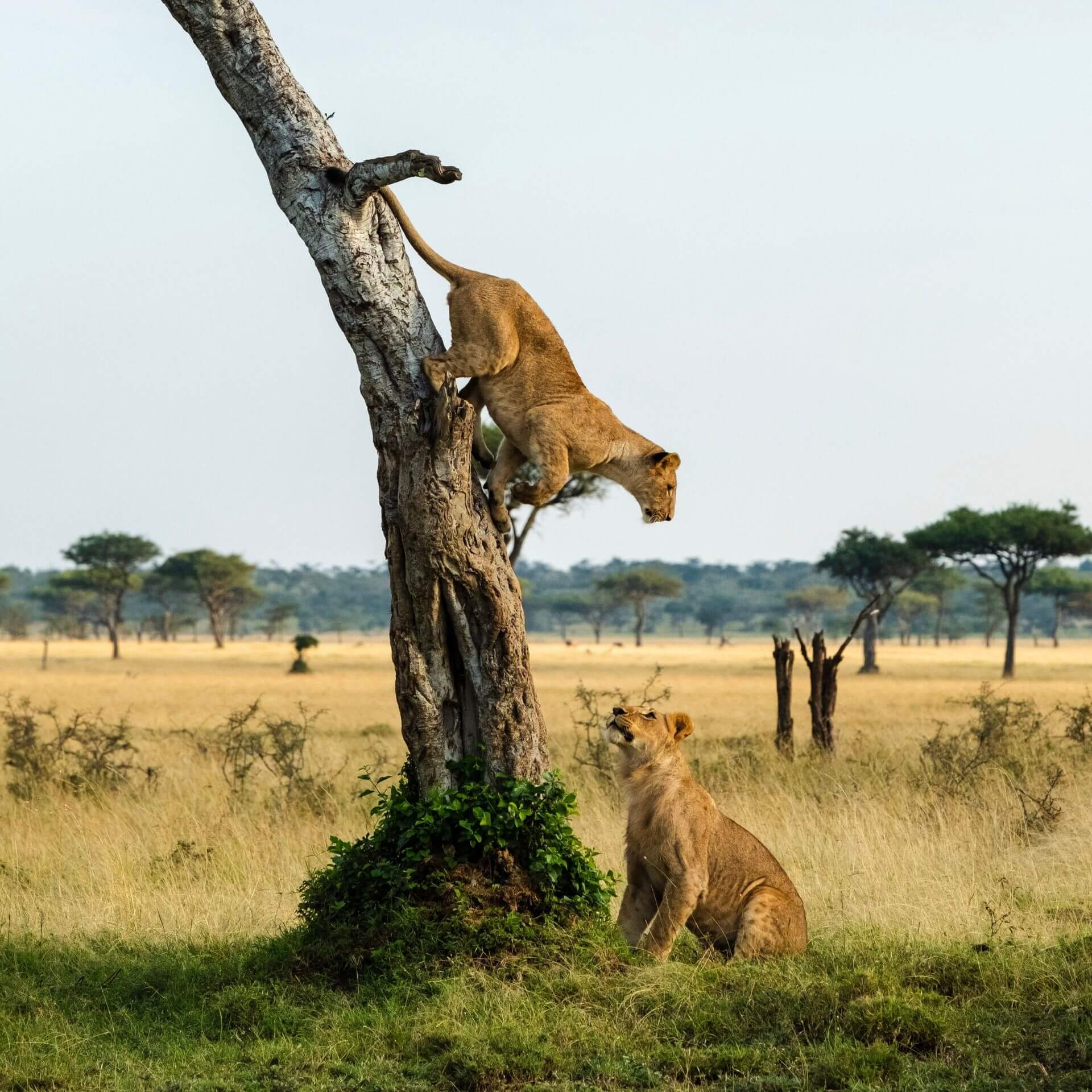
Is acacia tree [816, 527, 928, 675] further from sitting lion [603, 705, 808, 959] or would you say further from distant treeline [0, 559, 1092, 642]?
sitting lion [603, 705, 808, 959]

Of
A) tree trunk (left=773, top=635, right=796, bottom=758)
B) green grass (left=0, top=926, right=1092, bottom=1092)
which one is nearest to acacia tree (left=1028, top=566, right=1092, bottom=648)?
tree trunk (left=773, top=635, right=796, bottom=758)

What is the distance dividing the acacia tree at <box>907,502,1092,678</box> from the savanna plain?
3292 cm

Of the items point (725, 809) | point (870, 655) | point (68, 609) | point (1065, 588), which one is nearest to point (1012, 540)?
point (870, 655)

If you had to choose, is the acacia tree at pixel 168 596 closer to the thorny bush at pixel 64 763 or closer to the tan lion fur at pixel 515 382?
the thorny bush at pixel 64 763

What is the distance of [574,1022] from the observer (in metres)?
6.50

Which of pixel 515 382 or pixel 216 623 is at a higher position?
pixel 515 382

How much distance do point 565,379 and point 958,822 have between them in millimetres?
6007

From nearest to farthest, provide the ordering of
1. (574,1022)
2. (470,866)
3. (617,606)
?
(574,1022) → (470,866) → (617,606)

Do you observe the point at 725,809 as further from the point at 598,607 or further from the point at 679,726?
the point at 598,607

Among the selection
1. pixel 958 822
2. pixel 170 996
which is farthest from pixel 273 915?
pixel 958 822

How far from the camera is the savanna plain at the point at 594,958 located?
6.11 m

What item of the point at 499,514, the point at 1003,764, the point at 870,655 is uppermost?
the point at 499,514

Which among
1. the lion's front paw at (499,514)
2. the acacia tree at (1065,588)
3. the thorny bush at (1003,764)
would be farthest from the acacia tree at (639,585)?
the lion's front paw at (499,514)

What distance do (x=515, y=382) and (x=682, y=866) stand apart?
2822 mm
